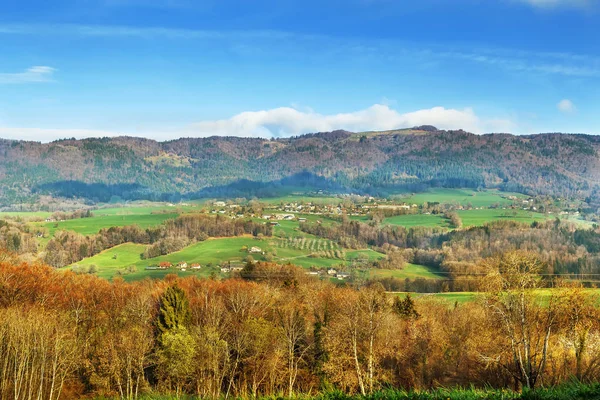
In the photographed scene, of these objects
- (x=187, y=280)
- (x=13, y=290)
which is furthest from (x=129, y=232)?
(x=13, y=290)

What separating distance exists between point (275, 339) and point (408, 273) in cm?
5031

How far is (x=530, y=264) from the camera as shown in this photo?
69.2 ft

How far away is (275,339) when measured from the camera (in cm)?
3497

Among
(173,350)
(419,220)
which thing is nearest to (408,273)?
(419,220)

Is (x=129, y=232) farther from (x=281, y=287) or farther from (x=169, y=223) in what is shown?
(x=281, y=287)

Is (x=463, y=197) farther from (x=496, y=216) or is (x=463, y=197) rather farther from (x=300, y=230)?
(x=300, y=230)

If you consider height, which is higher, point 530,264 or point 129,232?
point 530,264

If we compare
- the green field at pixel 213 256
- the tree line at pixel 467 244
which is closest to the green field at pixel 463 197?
the tree line at pixel 467 244

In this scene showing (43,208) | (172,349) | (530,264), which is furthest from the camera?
(43,208)

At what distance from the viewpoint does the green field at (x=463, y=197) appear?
530 feet

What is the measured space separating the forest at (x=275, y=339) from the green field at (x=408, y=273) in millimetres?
30501

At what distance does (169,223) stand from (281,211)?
1509 inches

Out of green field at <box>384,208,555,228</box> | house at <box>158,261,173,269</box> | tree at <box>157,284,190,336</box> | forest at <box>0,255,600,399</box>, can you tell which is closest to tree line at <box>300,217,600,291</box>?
green field at <box>384,208,555,228</box>

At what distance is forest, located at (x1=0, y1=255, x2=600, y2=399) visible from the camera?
75.7ft
